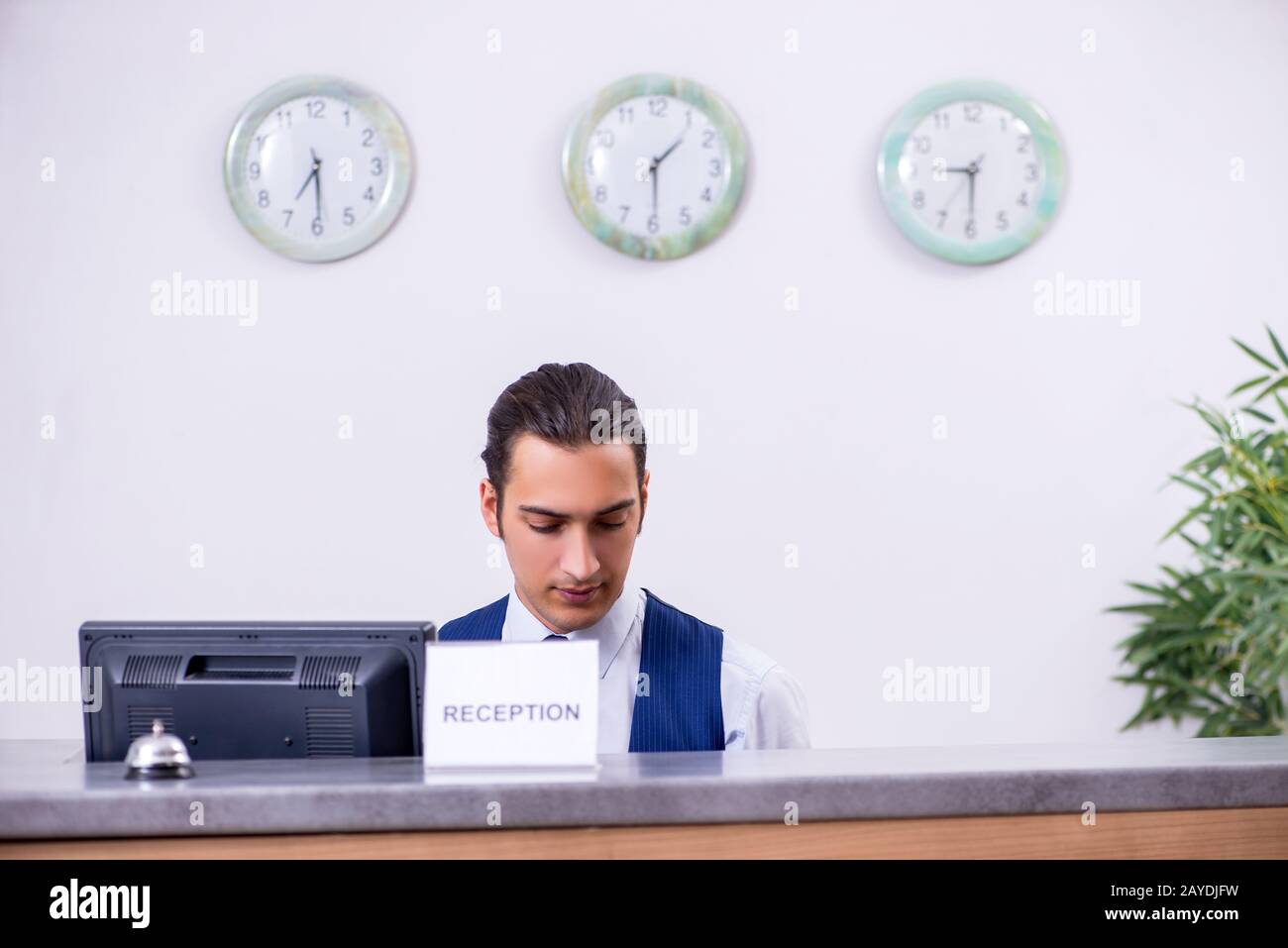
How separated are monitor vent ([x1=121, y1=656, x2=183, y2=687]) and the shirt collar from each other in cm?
60

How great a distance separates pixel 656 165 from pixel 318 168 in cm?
86

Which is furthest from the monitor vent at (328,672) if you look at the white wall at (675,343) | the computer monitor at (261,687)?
the white wall at (675,343)

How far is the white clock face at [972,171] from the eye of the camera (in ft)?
10.8

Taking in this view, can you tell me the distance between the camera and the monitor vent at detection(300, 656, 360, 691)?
5.10 ft

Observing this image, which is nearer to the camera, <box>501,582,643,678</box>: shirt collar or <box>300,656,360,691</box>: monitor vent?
<box>300,656,360,691</box>: monitor vent

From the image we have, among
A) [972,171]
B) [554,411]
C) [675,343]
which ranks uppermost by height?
[972,171]

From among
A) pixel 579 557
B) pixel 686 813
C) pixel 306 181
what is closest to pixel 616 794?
pixel 686 813

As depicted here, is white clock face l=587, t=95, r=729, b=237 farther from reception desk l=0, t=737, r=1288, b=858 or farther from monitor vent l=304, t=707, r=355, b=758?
reception desk l=0, t=737, r=1288, b=858

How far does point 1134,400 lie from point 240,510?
233 cm

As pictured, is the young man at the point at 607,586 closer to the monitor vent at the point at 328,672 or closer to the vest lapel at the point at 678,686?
the vest lapel at the point at 678,686

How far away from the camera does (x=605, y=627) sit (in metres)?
2.03

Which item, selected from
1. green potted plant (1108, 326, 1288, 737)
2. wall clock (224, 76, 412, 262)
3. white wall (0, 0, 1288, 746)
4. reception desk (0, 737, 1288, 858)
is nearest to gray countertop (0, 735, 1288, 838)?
reception desk (0, 737, 1288, 858)

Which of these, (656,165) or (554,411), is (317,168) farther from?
(554,411)
